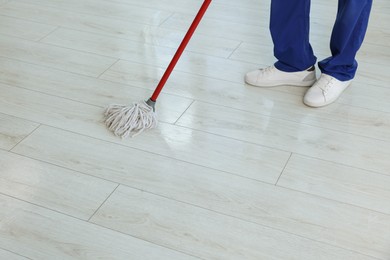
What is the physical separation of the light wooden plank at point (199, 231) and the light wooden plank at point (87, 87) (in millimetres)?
440

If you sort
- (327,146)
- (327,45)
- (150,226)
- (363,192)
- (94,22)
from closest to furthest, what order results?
(150,226) → (363,192) → (327,146) → (327,45) → (94,22)

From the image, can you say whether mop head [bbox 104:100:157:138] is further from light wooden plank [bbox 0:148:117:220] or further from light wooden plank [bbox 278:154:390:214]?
light wooden plank [bbox 278:154:390:214]

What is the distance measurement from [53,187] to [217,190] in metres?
0.47

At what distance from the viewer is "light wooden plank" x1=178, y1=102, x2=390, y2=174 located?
1772mm

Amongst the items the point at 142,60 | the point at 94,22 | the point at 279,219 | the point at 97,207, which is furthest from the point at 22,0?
the point at 279,219

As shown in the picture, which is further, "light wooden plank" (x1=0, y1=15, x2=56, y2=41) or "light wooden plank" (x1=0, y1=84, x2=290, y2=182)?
"light wooden plank" (x1=0, y1=15, x2=56, y2=41)

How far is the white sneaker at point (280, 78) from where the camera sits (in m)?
2.11

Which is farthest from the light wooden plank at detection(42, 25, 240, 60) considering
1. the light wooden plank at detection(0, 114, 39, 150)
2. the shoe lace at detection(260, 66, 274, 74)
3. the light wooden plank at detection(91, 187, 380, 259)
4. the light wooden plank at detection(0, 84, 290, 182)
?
the light wooden plank at detection(91, 187, 380, 259)

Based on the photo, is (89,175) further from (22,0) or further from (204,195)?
(22,0)

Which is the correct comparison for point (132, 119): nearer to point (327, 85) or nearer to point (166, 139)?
point (166, 139)

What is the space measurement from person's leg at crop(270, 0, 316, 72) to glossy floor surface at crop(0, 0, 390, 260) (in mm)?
120

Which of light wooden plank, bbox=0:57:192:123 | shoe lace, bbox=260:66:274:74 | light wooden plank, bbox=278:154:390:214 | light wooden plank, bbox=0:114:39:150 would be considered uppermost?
shoe lace, bbox=260:66:274:74

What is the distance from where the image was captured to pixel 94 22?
2617mm

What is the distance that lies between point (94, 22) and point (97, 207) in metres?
1.25
